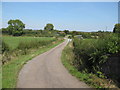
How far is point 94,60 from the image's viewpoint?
8234 millimetres

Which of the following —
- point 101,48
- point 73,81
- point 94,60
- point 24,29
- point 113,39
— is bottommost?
point 73,81

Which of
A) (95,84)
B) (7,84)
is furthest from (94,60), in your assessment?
(7,84)

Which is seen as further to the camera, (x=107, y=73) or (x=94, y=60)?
(x=94, y=60)

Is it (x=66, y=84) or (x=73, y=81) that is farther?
(x=73, y=81)

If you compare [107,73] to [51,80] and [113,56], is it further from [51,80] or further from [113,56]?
[51,80]

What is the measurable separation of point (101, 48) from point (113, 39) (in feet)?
2.93

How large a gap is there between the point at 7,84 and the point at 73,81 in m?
3.10

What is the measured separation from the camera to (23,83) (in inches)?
251

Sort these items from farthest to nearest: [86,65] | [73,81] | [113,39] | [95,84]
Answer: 1. [86,65]
2. [113,39]
3. [73,81]
4. [95,84]

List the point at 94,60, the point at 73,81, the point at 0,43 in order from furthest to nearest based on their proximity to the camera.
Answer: the point at 0,43
the point at 94,60
the point at 73,81

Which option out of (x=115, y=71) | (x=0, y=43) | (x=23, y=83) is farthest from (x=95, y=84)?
(x=0, y=43)

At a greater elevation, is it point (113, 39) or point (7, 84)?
point (113, 39)

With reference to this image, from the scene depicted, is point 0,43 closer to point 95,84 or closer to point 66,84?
point 66,84

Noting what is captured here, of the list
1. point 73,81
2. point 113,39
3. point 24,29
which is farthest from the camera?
point 24,29
